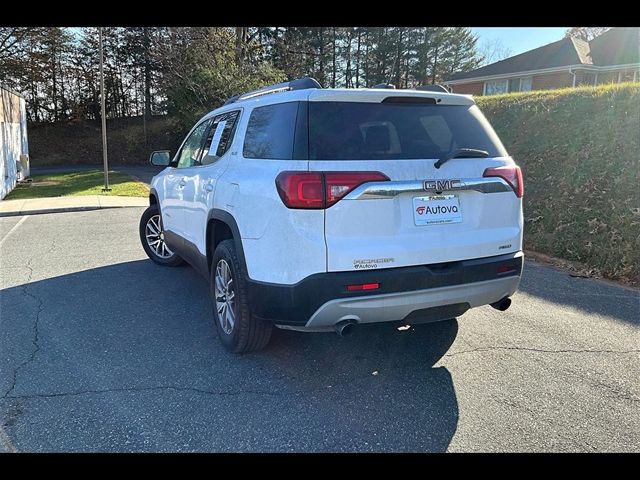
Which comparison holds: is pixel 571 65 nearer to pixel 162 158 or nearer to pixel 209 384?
pixel 162 158

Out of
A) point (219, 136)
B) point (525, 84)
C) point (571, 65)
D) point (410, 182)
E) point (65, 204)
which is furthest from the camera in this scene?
point (525, 84)

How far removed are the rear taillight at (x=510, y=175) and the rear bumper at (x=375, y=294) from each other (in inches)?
22.8

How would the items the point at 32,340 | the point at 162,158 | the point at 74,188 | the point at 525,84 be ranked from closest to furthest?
the point at 32,340 → the point at 162,158 → the point at 74,188 → the point at 525,84

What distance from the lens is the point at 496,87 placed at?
1115 inches

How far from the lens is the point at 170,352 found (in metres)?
3.81

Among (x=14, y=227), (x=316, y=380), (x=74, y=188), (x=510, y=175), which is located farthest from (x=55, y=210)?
(x=510, y=175)

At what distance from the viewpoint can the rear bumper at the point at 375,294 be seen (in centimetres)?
293

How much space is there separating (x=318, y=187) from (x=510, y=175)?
149cm

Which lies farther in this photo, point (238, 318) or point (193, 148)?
point (193, 148)

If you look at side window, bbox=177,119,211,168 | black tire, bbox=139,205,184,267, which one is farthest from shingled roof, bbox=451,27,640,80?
side window, bbox=177,119,211,168

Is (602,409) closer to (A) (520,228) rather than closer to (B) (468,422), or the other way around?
(B) (468,422)

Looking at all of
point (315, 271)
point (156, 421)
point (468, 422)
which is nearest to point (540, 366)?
point (468, 422)
